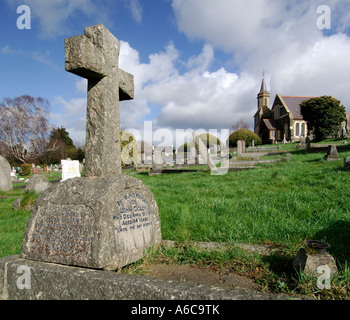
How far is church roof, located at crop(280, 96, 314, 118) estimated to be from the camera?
45838 mm

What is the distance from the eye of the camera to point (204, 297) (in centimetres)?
187

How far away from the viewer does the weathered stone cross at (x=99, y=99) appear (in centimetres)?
291

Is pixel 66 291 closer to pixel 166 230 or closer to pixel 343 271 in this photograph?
pixel 166 230

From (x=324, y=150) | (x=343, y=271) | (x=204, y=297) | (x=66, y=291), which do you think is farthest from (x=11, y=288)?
(x=324, y=150)

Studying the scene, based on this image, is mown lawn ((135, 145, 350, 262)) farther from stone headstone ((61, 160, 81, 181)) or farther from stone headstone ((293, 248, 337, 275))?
stone headstone ((61, 160, 81, 181))

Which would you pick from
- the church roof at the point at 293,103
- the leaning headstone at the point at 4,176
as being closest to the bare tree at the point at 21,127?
the leaning headstone at the point at 4,176

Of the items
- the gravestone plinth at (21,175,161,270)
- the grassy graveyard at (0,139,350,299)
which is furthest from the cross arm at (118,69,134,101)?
the grassy graveyard at (0,139,350,299)

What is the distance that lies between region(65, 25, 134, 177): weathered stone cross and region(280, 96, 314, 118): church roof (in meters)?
47.9
